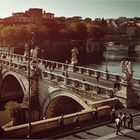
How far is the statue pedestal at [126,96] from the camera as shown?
2503 cm

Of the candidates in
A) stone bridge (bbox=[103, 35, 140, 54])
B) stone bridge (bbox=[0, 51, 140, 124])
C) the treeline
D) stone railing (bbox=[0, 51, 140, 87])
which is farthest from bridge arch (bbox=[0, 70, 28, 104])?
stone bridge (bbox=[103, 35, 140, 54])

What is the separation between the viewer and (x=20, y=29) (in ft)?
354

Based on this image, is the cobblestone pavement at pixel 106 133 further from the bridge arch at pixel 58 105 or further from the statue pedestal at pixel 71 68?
the statue pedestal at pixel 71 68

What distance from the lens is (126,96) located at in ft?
82.1

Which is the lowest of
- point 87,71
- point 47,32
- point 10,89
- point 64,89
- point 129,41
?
point 10,89

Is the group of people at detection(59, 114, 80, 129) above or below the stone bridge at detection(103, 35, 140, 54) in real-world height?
below

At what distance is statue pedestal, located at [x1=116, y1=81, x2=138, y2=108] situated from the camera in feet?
82.1

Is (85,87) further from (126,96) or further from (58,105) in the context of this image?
(58,105)

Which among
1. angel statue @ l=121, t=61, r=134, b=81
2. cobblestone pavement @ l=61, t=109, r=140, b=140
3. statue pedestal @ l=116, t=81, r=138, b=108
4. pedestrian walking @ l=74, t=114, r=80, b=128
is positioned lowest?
cobblestone pavement @ l=61, t=109, r=140, b=140

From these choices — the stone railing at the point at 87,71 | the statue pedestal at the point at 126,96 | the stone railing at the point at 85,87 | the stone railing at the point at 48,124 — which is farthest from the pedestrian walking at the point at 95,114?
the stone railing at the point at 87,71

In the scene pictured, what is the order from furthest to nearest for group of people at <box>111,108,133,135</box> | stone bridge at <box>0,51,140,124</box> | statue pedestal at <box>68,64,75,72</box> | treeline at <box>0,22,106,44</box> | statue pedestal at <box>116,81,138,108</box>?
1. treeline at <box>0,22,106,44</box>
2. statue pedestal at <box>68,64,75,72</box>
3. stone bridge at <box>0,51,140,124</box>
4. statue pedestal at <box>116,81,138,108</box>
5. group of people at <box>111,108,133,135</box>

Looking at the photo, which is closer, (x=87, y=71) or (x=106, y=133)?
(x=106, y=133)

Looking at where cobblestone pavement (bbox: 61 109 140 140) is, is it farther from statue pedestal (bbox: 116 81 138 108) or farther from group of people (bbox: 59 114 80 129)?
statue pedestal (bbox: 116 81 138 108)

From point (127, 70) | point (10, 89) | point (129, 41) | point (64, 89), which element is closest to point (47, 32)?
point (129, 41)
